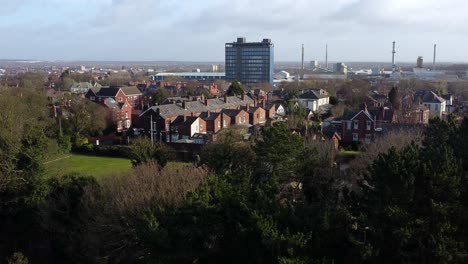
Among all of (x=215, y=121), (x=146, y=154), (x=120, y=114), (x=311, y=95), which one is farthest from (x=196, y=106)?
(x=146, y=154)

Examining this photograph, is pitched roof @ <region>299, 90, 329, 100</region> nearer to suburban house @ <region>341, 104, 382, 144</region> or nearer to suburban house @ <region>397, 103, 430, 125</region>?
suburban house @ <region>397, 103, 430, 125</region>

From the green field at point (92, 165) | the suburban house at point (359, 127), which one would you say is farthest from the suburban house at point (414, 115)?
the green field at point (92, 165)

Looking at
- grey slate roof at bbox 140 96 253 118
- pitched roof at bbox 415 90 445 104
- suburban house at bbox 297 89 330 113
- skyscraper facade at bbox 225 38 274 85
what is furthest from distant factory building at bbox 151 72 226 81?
pitched roof at bbox 415 90 445 104

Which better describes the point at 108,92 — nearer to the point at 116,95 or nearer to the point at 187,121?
the point at 116,95

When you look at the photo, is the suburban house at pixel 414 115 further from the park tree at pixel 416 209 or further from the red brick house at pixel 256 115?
the park tree at pixel 416 209

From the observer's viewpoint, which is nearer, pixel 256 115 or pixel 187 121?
pixel 187 121

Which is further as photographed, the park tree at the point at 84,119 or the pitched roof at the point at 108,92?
the pitched roof at the point at 108,92
